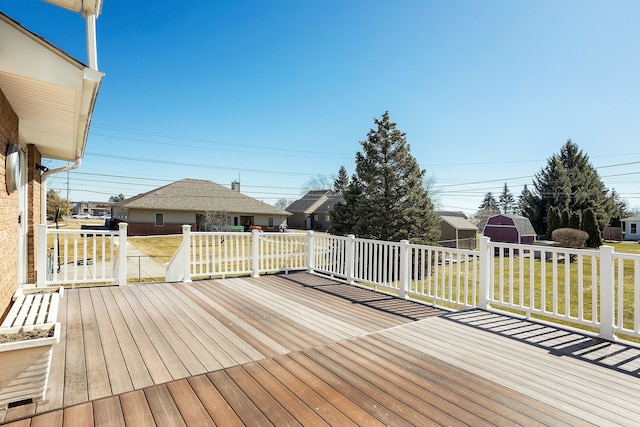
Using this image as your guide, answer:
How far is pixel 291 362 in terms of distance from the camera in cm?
270

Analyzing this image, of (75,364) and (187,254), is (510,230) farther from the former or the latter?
(75,364)

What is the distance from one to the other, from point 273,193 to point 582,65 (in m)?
29.9

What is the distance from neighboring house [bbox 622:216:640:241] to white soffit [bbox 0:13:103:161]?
45657 mm

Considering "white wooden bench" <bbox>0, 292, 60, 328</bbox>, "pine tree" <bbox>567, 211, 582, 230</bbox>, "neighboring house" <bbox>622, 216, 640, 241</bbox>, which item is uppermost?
"pine tree" <bbox>567, 211, 582, 230</bbox>

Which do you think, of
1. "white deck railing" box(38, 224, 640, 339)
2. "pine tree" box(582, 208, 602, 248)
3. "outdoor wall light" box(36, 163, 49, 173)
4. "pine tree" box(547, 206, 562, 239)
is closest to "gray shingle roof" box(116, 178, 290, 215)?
"outdoor wall light" box(36, 163, 49, 173)

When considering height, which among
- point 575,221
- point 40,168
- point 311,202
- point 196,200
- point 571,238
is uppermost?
point 311,202

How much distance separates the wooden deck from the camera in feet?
6.48

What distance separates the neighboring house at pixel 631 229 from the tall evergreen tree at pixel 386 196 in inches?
1215

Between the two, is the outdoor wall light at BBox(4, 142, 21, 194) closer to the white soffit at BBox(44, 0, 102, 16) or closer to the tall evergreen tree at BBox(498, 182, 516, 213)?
the white soffit at BBox(44, 0, 102, 16)

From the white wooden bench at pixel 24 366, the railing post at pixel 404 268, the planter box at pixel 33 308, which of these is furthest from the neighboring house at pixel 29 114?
the railing post at pixel 404 268

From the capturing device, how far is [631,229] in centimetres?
3466

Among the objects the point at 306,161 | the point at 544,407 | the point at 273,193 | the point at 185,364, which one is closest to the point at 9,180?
the point at 185,364

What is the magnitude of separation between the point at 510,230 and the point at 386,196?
11101 millimetres

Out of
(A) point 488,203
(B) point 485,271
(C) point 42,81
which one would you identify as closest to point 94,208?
(A) point 488,203
